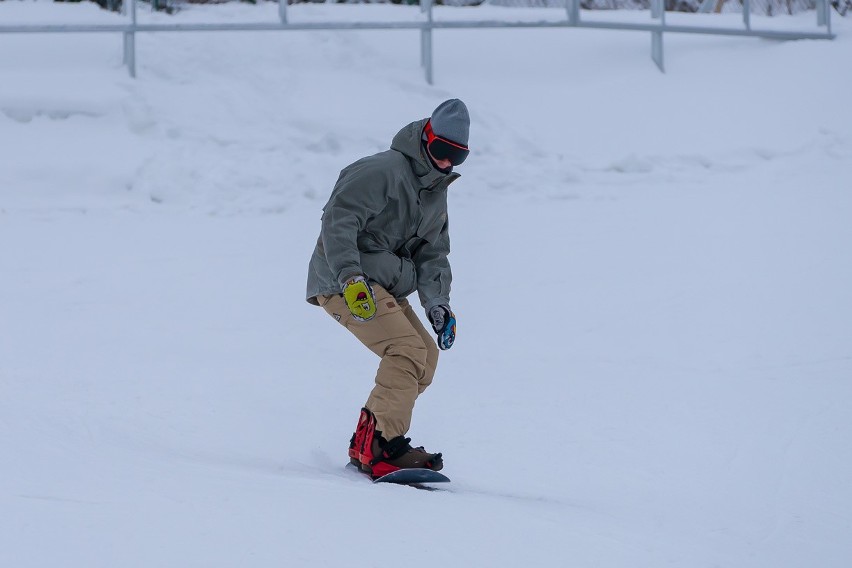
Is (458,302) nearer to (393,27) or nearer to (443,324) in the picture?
(443,324)

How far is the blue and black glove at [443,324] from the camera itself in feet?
13.5

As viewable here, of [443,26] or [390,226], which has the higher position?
[443,26]

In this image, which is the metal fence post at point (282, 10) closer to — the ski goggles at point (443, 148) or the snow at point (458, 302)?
the snow at point (458, 302)

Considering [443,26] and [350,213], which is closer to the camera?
[350,213]

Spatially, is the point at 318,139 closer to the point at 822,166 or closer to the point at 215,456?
the point at 822,166

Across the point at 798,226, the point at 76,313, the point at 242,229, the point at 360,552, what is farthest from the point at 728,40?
the point at 360,552

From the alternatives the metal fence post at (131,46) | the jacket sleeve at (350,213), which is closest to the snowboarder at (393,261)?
the jacket sleeve at (350,213)

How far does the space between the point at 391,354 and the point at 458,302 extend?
3.52 m

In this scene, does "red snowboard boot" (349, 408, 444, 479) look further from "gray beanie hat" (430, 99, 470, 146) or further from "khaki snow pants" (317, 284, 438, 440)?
"gray beanie hat" (430, 99, 470, 146)

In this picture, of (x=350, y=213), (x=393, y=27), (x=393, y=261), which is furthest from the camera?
(x=393, y=27)

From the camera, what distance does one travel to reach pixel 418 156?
3941 mm

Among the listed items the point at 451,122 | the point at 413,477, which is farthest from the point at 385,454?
the point at 451,122

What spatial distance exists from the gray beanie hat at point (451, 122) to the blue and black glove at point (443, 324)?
65 cm

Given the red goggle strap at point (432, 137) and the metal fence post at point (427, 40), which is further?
the metal fence post at point (427, 40)
